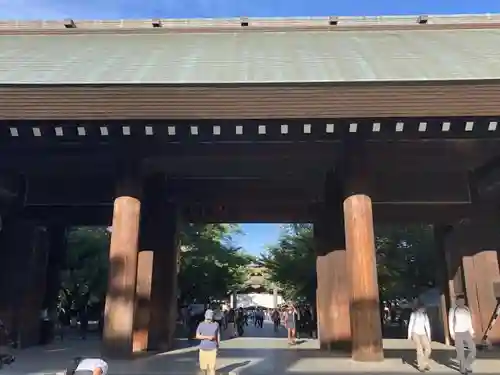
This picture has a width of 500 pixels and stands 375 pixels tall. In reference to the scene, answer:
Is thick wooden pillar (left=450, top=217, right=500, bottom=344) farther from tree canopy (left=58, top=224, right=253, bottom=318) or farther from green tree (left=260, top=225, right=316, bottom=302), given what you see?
green tree (left=260, top=225, right=316, bottom=302)

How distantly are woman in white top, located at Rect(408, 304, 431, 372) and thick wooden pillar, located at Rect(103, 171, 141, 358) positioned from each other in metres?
5.23

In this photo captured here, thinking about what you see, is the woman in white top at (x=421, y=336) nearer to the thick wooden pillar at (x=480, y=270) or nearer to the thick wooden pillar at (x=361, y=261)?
the thick wooden pillar at (x=361, y=261)

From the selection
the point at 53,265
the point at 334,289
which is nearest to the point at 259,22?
the point at 334,289

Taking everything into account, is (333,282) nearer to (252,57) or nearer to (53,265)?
(252,57)

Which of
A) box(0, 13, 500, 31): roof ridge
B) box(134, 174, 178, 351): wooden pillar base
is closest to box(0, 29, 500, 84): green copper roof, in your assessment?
box(0, 13, 500, 31): roof ridge

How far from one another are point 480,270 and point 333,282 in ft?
15.0

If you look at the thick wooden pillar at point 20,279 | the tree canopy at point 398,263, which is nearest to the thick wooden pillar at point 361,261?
the thick wooden pillar at point 20,279

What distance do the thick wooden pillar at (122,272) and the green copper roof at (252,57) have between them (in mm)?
2234

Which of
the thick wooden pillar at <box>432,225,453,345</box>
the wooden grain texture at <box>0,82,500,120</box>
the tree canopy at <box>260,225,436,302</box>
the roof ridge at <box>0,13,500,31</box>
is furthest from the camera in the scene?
the tree canopy at <box>260,225,436,302</box>

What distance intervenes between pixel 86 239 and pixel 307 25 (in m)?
14.9

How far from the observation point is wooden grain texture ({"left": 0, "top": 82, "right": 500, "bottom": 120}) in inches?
338

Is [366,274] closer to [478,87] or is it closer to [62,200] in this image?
[478,87]

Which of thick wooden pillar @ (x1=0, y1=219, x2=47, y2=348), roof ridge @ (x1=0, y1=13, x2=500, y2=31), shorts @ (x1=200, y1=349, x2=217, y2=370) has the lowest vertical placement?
shorts @ (x1=200, y1=349, x2=217, y2=370)

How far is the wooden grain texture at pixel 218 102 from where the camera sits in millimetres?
8594
